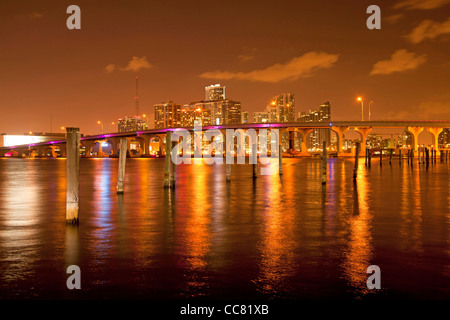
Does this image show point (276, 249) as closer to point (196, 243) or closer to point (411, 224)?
point (196, 243)

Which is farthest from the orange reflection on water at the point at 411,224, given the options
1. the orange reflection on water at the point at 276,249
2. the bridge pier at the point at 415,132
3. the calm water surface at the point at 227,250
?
the bridge pier at the point at 415,132

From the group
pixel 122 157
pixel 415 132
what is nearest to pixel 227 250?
pixel 122 157

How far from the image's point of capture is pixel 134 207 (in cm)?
1875

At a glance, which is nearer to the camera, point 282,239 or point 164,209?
point 282,239

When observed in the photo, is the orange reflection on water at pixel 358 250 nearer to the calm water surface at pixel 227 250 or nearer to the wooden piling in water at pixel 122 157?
the calm water surface at pixel 227 250

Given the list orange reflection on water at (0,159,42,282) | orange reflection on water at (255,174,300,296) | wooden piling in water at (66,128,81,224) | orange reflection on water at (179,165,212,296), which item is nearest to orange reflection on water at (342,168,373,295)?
orange reflection on water at (255,174,300,296)

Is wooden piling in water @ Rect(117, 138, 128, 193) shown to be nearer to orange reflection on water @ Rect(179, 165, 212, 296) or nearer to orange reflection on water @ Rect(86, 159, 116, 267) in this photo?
orange reflection on water @ Rect(86, 159, 116, 267)

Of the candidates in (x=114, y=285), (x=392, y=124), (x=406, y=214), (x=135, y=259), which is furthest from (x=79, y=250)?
(x=392, y=124)

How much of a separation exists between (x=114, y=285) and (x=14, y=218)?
32.6 feet

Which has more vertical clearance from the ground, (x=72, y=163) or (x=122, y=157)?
(x=122, y=157)

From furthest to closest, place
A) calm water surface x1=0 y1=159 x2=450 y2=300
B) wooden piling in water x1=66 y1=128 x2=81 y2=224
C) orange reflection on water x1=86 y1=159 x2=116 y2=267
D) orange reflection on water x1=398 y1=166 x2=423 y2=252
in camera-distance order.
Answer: wooden piling in water x1=66 y1=128 x2=81 y2=224 < orange reflection on water x1=398 y1=166 x2=423 y2=252 < orange reflection on water x1=86 y1=159 x2=116 y2=267 < calm water surface x1=0 y1=159 x2=450 y2=300

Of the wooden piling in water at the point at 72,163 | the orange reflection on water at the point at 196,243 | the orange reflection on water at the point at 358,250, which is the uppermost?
the wooden piling in water at the point at 72,163

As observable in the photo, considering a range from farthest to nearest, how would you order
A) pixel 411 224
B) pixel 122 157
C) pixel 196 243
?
1. pixel 122 157
2. pixel 411 224
3. pixel 196 243
